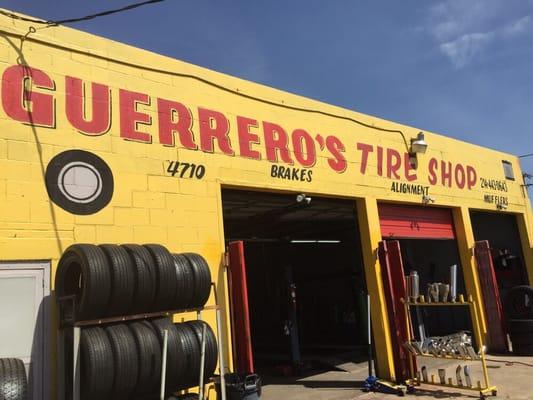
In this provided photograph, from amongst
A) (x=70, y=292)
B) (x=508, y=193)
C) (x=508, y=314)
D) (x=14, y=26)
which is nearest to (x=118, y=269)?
(x=70, y=292)

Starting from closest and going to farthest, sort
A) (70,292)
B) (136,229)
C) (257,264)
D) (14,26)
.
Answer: (70,292) → (14,26) → (136,229) → (257,264)

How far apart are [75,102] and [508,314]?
12093 mm

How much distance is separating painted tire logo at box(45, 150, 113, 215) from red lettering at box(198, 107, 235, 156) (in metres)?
1.85

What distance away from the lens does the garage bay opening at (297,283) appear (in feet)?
33.5

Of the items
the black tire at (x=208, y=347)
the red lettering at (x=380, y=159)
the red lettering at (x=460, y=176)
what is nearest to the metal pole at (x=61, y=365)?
the black tire at (x=208, y=347)

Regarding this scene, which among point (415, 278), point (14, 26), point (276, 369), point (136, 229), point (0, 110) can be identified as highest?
point (14, 26)

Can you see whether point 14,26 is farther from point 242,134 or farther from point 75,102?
point 242,134

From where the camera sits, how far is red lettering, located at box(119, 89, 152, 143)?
298 inches

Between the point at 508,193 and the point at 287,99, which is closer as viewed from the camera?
the point at 287,99

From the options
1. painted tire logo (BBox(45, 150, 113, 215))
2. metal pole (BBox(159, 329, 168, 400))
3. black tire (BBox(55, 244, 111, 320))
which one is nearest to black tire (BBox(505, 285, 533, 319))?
metal pole (BBox(159, 329, 168, 400))

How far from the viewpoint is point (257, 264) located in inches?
825

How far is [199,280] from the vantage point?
6.65 meters

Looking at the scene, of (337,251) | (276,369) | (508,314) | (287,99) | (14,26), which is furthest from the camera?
(337,251)

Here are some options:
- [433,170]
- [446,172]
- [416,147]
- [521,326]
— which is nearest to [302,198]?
[416,147]
